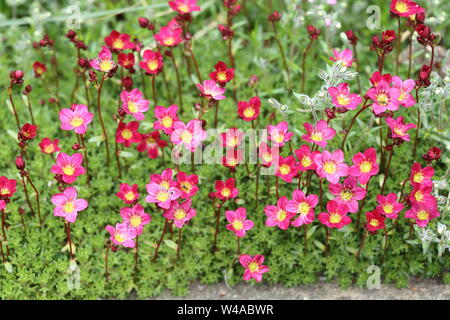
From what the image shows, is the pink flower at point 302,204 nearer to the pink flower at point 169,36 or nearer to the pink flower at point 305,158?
the pink flower at point 305,158

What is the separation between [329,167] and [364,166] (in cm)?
21

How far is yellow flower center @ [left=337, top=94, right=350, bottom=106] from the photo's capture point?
366 centimetres

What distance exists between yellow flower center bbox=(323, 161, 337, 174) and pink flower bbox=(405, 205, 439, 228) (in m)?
0.52

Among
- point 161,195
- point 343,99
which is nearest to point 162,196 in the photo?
point 161,195

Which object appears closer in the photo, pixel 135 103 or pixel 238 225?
pixel 238 225

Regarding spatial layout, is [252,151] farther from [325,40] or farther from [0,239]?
[0,239]

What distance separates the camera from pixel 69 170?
378 centimetres

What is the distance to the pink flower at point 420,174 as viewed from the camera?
3.67 m

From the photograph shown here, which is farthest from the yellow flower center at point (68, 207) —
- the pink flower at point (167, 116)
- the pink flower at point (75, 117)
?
the pink flower at point (167, 116)

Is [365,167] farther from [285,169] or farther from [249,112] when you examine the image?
[249,112]

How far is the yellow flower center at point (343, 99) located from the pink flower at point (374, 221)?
680mm

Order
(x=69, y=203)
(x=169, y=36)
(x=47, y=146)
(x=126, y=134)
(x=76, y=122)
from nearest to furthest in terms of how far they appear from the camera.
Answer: (x=69, y=203) < (x=76, y=122) < (x=126, y=134) < (x=47, y=146) < (x=169, y=36)

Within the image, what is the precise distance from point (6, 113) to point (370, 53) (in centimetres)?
308

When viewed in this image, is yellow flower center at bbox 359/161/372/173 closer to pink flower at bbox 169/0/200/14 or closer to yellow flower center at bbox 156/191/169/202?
yellow flower center at bbox 156/191/169/202
